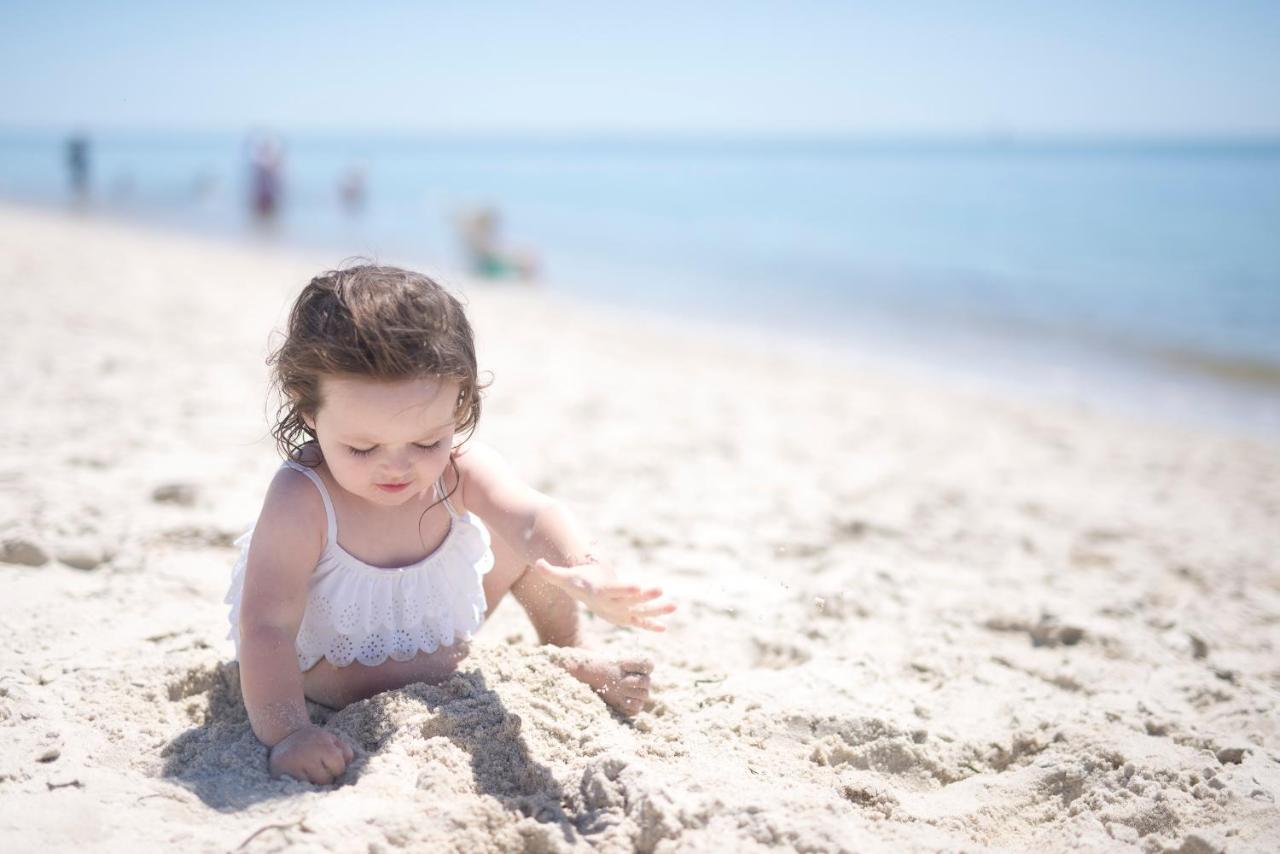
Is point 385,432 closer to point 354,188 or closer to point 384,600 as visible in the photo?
point 384,600

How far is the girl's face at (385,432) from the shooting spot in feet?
5.86

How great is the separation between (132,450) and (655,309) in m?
8.14

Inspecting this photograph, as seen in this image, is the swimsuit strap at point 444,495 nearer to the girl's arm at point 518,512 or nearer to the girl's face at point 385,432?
the girl's arm at point 518,512

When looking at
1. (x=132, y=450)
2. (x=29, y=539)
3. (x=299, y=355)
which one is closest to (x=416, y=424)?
(x=299, y=355)

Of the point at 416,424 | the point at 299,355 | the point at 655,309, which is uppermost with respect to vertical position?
the point at 299,355

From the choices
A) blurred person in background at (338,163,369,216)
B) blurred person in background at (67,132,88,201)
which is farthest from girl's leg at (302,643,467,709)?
blurred person in background at (67,132,88,201)

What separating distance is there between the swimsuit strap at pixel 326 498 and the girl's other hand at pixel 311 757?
1.29 ft

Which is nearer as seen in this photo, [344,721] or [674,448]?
[344,721]

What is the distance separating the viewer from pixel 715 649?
2.56 m

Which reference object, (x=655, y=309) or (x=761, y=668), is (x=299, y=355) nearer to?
(x=761, y=668)

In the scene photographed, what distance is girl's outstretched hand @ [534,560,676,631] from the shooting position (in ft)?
5.78

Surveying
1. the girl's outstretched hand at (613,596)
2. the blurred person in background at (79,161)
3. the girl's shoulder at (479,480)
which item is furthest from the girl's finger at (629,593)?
the blurred person in background at (79,161)

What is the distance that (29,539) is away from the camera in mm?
2670

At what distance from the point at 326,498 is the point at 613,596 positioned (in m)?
0.65
